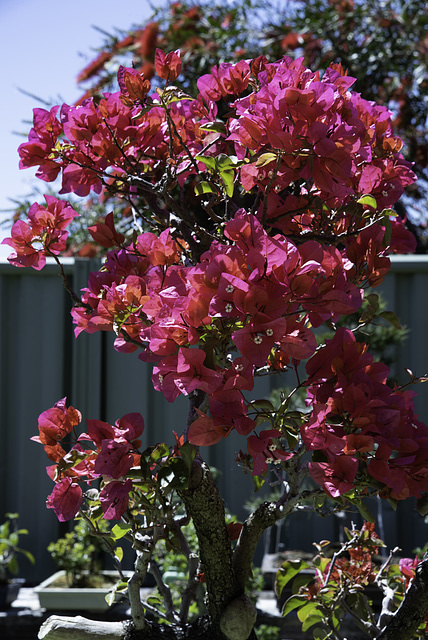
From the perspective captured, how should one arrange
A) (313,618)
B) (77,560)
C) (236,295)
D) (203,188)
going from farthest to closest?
(77,560) → (313,618) → (203,188) → (236,295)

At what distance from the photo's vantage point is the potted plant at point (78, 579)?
2.36 meters

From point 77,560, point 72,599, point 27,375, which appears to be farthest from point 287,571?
point 27,375

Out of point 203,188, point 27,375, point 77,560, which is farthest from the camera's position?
point 27,375

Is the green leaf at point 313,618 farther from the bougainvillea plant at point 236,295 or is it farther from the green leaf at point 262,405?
the green leaf at point 262,405

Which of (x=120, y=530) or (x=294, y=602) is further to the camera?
(x=294, y=602)

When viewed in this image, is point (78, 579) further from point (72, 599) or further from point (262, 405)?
point (262, 405)

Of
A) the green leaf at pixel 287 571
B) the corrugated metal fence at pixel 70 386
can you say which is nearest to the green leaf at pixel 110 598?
the green leaf at pixel 287 571

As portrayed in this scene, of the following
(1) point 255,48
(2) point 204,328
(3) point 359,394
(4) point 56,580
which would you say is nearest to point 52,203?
(2) point 204,328

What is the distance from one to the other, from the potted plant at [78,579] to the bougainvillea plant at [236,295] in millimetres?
1514

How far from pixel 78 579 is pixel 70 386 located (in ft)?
3.02

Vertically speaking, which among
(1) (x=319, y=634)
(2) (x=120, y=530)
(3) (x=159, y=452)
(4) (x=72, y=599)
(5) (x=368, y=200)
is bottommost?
(4) (x=72, y=599)

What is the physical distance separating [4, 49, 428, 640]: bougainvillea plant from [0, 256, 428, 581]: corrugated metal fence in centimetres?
192

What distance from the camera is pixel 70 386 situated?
3.18 meters

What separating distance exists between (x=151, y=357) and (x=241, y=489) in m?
2.28
